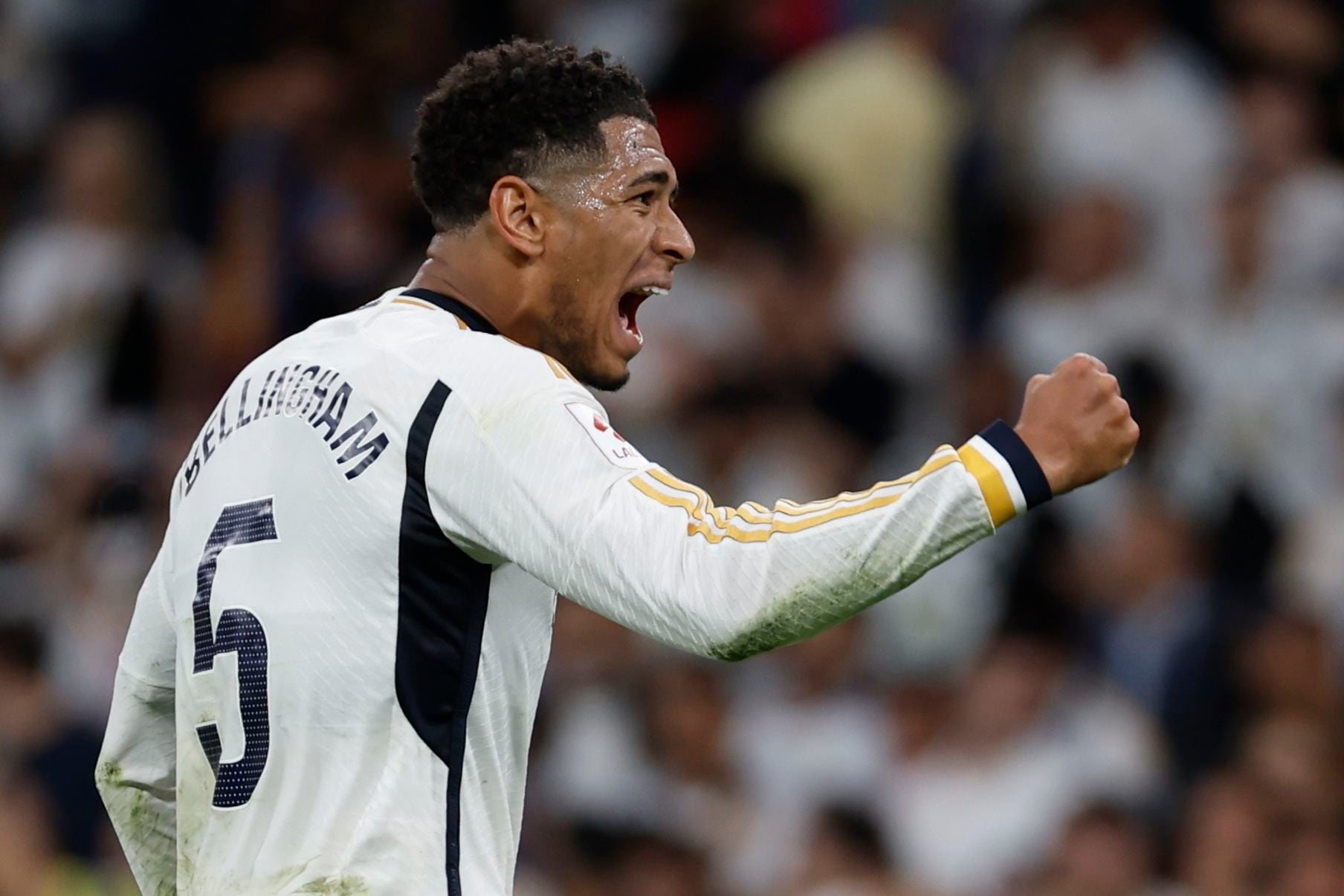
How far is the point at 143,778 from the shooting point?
3.67 meters

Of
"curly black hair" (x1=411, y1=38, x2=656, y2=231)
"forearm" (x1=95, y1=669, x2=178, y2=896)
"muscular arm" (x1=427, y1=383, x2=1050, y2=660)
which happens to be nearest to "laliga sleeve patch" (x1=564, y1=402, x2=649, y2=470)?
"muscular arm" (x1=427, y1=383, x2=1050, y2=660)

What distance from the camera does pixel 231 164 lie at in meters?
9.62

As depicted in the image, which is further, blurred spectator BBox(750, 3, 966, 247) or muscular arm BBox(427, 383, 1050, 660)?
blurred spectator BBox(750, 3, 966, 247)

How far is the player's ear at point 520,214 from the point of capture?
3.43 meters

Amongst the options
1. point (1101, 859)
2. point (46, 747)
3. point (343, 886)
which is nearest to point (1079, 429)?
point (343, 886)

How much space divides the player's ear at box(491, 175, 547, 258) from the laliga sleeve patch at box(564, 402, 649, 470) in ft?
1.46

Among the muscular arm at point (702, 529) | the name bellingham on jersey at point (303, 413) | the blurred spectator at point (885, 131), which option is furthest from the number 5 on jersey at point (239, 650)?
the blurred spectator at point (885, 131)

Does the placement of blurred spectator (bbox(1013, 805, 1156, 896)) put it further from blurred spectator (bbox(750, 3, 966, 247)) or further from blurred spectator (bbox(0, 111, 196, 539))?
blurred spectator (bbox(0, 111, 196, 539))

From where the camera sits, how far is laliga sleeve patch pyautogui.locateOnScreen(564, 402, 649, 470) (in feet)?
9.87

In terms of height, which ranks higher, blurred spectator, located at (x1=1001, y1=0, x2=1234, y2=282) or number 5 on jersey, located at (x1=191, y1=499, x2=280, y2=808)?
blurred spectator, located at (x1=1001, y1=0, x2=1234, y2=282)

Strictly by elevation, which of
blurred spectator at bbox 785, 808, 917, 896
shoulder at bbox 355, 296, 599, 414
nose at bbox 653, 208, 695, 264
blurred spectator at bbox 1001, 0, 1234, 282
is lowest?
blurred spectator at bbox 785, 808, 917, 896

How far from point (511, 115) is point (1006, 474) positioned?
1.08 metres

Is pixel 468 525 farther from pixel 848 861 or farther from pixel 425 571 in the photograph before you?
pixel 848 861

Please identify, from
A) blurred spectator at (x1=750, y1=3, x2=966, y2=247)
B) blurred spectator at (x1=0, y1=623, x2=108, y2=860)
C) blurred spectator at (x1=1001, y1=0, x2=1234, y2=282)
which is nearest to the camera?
blurred spectator at (x1=0, y1=623, x2=108, y2=860)
